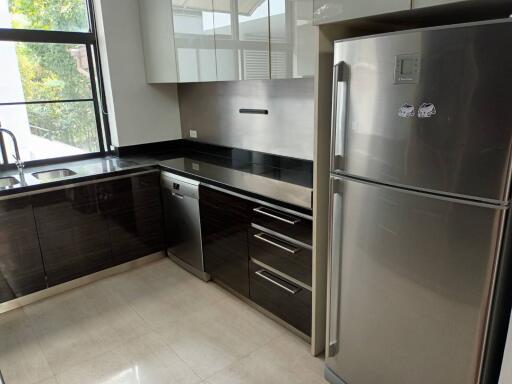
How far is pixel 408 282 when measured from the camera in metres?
1.40

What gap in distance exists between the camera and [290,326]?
220cm

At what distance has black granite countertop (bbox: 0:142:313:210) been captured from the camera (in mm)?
2169

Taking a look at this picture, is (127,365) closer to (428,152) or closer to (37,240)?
(37,240)

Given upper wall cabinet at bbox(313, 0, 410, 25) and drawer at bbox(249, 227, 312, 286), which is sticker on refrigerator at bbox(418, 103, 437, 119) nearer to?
upper wall cabinet at bbox(313, 0, 410, 25)

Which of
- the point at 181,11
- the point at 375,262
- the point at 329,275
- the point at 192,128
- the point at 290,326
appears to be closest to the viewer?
the point at 375,262

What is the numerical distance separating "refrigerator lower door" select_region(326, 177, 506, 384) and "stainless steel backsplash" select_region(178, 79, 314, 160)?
103 cm

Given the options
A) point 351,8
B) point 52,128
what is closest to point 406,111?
point 351,8

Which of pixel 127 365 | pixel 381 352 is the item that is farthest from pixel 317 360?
pixel 127 365

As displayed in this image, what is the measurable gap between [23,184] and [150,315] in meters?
1.21

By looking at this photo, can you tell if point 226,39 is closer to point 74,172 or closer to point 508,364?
point 74,172

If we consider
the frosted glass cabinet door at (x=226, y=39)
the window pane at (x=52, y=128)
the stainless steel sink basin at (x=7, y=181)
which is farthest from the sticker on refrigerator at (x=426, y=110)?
the window pane at (x=52, y=128)

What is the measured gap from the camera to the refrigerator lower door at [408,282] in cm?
122

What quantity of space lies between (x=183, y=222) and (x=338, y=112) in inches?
68.0

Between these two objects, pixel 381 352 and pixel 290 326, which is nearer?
pixel 381 352
